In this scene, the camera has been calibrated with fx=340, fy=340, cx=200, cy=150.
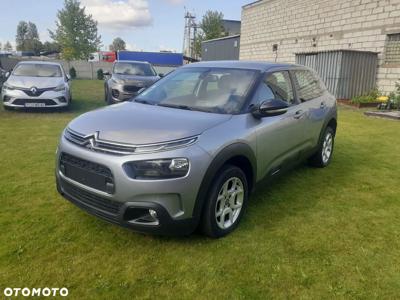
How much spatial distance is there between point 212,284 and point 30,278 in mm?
1399

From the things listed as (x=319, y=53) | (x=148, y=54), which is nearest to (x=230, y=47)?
(x=148, y=54)

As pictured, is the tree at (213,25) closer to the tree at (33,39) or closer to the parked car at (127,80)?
the parked car at (127,80)

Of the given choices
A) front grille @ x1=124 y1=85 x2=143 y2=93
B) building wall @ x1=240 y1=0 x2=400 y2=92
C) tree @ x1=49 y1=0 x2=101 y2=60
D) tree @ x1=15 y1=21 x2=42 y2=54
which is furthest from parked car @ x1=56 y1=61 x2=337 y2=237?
tree @ x1=15 y1=21 x2=42 y2=54

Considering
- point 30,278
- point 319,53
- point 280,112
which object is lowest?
point 30,278

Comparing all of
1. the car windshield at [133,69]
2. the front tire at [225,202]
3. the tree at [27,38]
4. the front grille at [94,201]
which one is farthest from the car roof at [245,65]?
the tree at [27,38]

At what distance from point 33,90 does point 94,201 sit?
7932 mm

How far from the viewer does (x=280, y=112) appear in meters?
3.66

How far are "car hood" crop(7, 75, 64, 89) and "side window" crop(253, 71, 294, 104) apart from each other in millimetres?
7720

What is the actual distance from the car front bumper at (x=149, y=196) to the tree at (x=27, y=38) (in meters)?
92.1

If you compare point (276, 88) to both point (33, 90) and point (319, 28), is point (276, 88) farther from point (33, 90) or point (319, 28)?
point (319, 28)

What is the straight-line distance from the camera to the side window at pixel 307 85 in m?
4.57

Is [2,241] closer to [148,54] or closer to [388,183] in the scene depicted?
[388,183]

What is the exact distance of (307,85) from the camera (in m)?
4.87

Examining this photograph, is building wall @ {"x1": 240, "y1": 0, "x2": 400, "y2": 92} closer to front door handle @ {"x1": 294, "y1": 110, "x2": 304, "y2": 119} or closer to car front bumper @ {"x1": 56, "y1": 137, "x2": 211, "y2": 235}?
front door handle @ {"x1": 294, "y1": 110, "x2": 304, "y2": 119}
